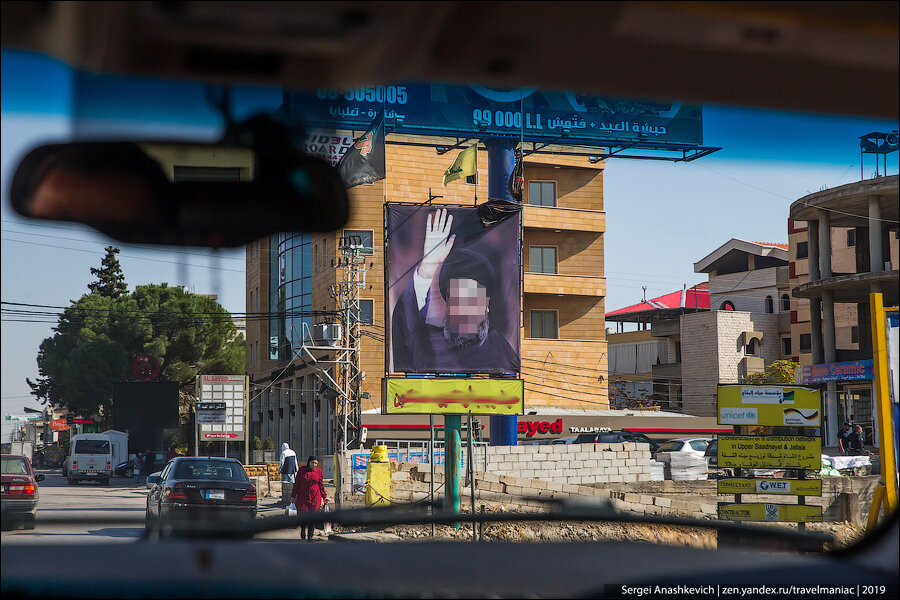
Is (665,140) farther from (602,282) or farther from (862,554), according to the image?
(602,282)

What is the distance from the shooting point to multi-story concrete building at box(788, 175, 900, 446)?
2738mm

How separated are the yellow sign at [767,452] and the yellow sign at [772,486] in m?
0.21

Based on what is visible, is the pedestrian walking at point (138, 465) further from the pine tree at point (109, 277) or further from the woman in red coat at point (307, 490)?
the woman in red coat at point (307, 490)

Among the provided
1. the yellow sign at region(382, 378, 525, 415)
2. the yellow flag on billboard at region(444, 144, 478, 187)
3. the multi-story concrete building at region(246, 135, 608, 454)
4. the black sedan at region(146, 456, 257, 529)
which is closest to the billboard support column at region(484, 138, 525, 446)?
the multi-story concrete building at region(246, 135, 608, 454)

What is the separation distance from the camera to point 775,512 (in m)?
12.4

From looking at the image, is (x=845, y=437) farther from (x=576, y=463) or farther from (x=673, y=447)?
(x=673, y=447)

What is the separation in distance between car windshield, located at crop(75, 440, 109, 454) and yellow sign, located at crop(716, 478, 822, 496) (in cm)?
1029

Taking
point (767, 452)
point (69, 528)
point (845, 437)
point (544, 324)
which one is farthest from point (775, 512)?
point (544, 324)

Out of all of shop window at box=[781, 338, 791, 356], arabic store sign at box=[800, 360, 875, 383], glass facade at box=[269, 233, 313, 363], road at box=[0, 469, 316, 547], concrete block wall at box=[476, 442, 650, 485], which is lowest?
concrete block wall at box=[476, 442, 650, 485]

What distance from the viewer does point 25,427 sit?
2080 millimetres

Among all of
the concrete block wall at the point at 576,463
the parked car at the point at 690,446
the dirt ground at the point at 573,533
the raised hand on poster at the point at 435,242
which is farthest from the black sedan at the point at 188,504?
the parked car at the point at 690,446

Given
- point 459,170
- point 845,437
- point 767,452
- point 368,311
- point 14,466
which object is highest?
point 459,170

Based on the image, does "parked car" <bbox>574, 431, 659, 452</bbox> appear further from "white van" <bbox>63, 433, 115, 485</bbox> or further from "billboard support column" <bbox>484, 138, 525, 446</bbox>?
"white van" <bbox>63, 433, 115, 485</bbox>

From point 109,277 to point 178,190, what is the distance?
224 millimetres
